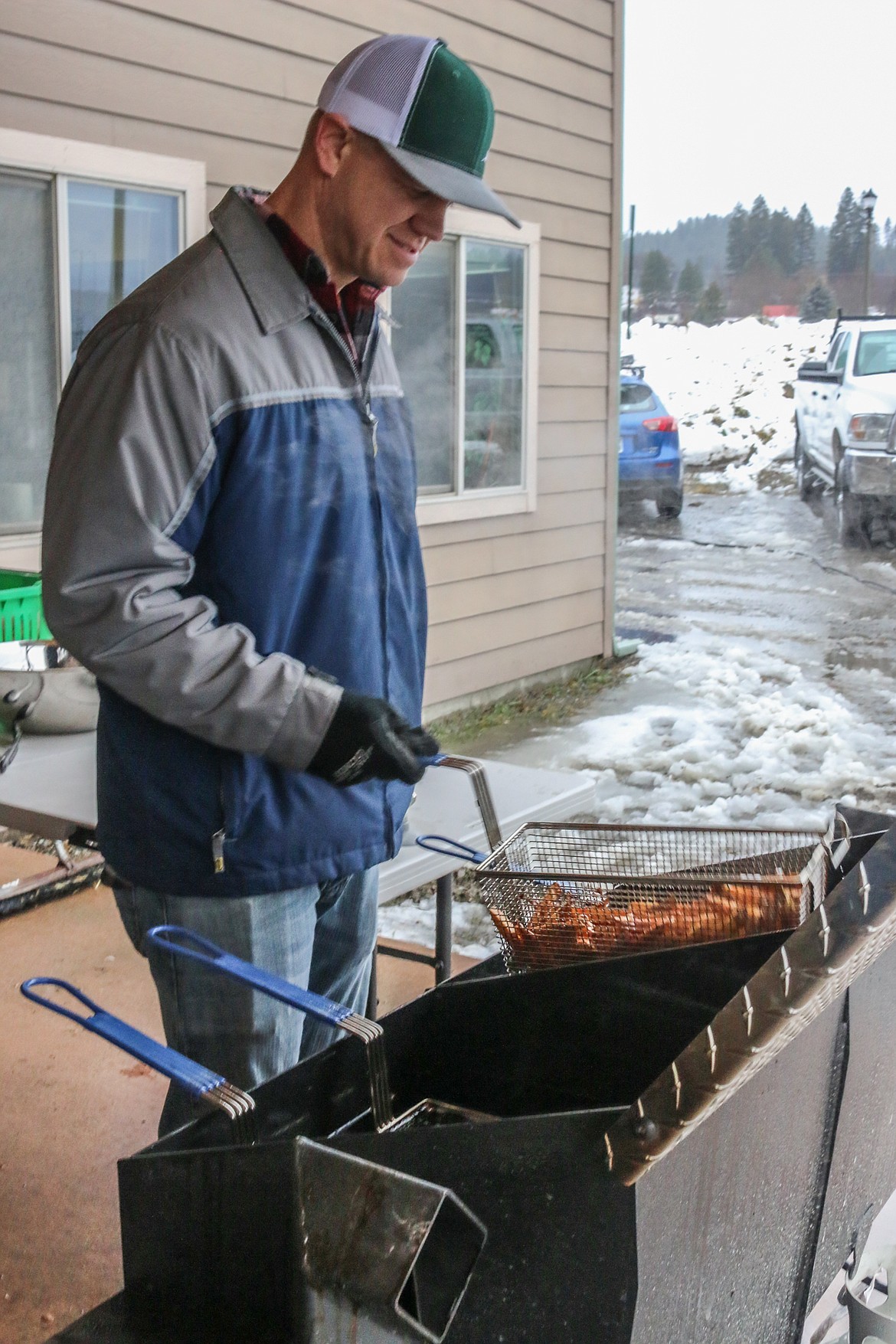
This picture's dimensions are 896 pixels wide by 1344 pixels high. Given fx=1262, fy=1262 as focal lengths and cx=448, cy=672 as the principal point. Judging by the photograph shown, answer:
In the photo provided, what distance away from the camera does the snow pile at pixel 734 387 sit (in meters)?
9.25

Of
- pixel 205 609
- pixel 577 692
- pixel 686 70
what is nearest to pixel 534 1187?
pixel 205 609

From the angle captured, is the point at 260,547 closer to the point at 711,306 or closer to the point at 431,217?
the point at 431,217

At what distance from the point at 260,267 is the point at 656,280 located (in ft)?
22.5

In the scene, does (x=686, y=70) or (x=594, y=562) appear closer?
(x=594, y=562)

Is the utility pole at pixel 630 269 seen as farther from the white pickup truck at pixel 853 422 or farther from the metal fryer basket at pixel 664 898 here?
the metal fryer basket at pixel 664 898

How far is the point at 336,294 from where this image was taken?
4.68 feet

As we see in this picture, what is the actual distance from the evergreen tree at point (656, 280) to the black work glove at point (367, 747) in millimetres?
6597

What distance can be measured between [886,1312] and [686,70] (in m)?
9.10

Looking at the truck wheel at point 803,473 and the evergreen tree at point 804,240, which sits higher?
the evergreen tree at point 804,240

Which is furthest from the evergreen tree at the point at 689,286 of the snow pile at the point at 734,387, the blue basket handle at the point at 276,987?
the blue basket handle at the point at 276,987

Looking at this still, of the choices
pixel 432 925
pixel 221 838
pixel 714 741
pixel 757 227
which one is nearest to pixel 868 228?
pixel 757 227

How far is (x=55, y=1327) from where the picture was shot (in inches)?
77.5

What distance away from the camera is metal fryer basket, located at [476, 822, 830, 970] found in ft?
4.15

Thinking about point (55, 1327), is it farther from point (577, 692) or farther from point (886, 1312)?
point (577, 692)
